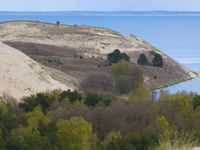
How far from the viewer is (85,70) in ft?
246

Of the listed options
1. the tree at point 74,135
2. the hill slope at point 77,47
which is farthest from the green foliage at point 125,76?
the tree at point 74,135

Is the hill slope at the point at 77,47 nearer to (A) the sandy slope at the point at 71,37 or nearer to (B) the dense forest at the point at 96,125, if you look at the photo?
(A) the sandy slope at the point at 71,37

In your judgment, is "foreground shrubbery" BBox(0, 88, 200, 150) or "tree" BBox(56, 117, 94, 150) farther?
"tree" BBox(56, 117, 94, 150)

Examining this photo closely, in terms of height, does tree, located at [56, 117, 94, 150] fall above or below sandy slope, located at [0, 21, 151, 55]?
below

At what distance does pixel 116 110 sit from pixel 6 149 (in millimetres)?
8189

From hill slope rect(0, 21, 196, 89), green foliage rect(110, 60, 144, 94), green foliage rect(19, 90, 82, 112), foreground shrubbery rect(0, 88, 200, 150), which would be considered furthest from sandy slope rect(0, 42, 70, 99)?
hill slope rect(0, 21, 196, 89)

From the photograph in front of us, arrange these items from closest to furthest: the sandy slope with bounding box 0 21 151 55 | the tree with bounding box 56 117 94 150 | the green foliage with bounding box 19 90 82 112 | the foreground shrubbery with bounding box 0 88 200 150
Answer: the foreground shrubbery with bounding box 0 88 200 150 → the tree with bounding box 56 117 94 150 → the green foliage with bounding box 19 90 82 112 → the sandy slope with bounding box 0 21 151 55

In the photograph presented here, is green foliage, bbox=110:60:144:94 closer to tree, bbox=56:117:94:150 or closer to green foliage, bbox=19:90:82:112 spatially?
green foliage, bbox=19:90:82:112

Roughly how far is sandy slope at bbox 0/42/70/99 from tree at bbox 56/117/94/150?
15640mm

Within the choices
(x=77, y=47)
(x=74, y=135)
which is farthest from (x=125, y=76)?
(x=77, y=47)

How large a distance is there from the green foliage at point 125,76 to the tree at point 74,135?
126ft

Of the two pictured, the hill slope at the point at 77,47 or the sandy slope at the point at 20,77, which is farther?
the hill slope at the point at 77,47

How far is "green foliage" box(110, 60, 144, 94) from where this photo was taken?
60.4 meters

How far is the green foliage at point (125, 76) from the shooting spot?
6044 cm
